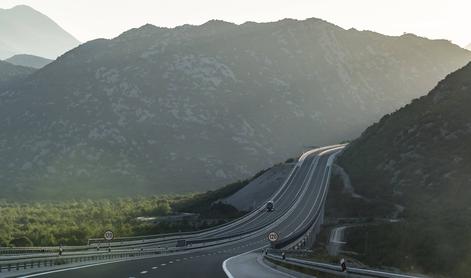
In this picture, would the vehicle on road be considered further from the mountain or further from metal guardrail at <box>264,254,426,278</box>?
metal guardrail at <box>264,254,426,278</box>

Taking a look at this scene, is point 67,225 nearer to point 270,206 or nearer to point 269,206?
point 269,206

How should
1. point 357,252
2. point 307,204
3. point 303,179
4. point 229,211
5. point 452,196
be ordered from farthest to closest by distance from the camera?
point 303,179
point 229,211
point 307,204
point 452,196
point 357,252

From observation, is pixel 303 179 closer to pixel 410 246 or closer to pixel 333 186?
pixel 333 186

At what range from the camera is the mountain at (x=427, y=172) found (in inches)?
2254

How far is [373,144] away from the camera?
452ft

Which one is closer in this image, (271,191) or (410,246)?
(410,246)

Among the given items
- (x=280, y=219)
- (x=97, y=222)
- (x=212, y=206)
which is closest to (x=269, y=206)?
(x=280, y=219)

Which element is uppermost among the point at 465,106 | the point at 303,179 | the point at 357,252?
the point at 465,106

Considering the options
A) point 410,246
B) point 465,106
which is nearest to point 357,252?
point 410,246

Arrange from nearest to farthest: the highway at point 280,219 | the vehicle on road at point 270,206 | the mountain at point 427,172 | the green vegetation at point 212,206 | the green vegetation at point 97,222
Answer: the mountain at point 427,172, the green vegetation at point 97,222, the highway at point 280,219, the vehicle on road at point 270,206, the green vegetation at point 212,206

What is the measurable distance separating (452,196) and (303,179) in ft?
192

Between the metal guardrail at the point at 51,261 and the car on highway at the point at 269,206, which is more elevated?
the car on highway at the point at 269,206

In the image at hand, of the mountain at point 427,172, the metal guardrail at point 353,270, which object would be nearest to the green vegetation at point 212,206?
the mountain at point 427,172

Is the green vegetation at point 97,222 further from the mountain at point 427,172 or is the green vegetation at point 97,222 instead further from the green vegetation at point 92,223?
the mountain at point 427,172
